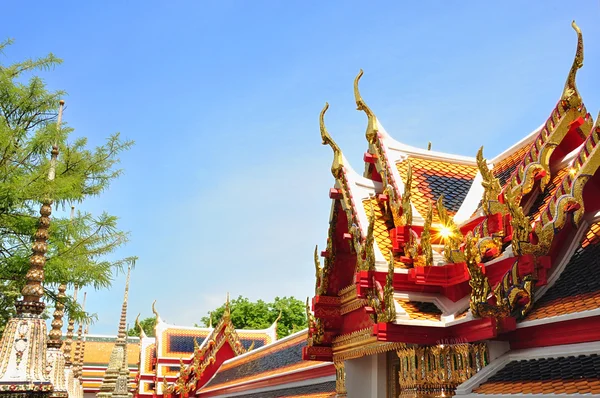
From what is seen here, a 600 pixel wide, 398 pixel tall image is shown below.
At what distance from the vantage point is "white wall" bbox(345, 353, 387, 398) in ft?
25.8

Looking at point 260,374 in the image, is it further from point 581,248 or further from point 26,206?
point 581,248

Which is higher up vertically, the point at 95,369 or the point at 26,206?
the point at 26,206

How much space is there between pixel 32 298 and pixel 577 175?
5.08 meters

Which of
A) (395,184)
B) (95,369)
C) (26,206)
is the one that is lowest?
(95,369)

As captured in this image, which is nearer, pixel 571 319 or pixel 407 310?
pixel 571 319

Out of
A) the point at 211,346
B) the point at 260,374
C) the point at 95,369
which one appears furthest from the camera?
the point at 95,369

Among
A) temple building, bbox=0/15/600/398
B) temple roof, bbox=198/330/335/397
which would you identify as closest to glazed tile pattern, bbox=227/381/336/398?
temple roof, bbox=198/330/335/397

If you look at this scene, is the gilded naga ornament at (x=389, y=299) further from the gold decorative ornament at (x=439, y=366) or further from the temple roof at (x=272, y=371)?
the temple roof at (x=272, y=371)

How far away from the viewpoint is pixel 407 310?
629 cm

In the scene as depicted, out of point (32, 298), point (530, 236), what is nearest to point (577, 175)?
point (530, 236)

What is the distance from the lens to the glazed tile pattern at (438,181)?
311 inches

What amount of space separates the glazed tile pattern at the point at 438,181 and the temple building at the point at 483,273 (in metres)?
0.03

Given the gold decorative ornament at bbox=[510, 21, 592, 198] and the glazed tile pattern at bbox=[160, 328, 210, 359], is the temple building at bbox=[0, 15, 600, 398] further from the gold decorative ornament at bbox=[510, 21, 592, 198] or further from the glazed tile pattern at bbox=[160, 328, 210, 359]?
the glazed tile pattern at bbox=[160, 328, 210, 359]

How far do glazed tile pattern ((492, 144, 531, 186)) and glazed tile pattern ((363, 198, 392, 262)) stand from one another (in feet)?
5.27
